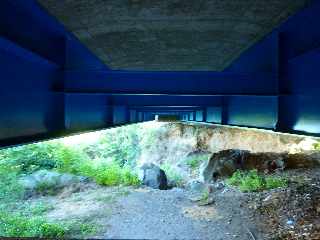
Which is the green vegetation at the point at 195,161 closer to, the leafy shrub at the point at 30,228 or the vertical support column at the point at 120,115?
the vertical support column at the point at 120,115

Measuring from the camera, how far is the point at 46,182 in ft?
41.1

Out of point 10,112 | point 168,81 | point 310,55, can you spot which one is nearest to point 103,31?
point 10,112

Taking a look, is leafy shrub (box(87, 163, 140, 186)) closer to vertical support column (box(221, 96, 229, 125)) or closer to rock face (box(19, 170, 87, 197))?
rock face (box(19, 170, 87, 197))

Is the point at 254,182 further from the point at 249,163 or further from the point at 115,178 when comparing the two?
the point at 115,178

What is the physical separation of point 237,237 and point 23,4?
6088mm

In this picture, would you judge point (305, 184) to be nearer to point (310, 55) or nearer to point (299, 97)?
point (299, 97)

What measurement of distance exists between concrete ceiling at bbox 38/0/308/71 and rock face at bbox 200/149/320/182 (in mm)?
8385

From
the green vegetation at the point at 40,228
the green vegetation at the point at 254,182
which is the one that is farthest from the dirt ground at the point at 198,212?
the green vegetation at the point at 40,228

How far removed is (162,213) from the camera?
30.7 ft

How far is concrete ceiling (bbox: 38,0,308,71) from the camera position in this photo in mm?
3186

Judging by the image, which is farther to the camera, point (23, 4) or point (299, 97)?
point (299, 97)

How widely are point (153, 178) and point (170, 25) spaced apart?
10156 mm

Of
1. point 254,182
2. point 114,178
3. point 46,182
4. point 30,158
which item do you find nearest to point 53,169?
point 30,158

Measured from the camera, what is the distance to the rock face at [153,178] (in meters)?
13.2
